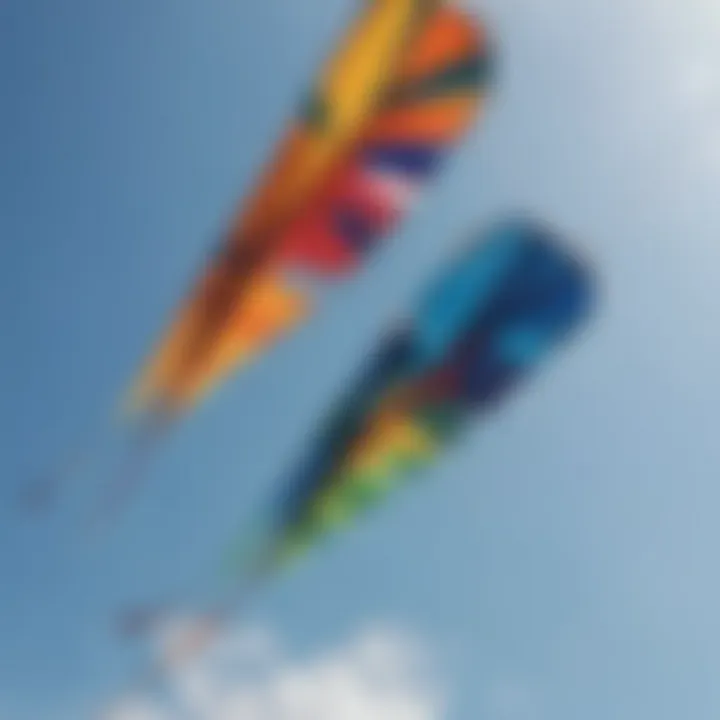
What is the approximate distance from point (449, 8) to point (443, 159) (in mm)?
1711

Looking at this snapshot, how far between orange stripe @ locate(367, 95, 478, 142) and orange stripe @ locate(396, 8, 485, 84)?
45 centimetres

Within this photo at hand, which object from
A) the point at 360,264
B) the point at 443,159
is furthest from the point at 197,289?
the point at 443,159

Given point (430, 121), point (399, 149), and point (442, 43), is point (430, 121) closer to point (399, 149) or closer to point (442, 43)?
point (399, 149)

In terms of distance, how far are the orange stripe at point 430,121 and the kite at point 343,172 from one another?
0.01 m

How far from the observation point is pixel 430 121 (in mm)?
18453

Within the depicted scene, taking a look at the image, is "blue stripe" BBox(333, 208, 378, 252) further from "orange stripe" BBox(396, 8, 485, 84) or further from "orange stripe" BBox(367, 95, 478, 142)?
"orange stripe" BBox(396, 8, 485, 84)

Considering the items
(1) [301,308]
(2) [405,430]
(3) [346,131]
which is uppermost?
(3) [346,131]

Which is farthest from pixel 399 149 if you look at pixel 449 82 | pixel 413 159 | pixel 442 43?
pixel 442 43

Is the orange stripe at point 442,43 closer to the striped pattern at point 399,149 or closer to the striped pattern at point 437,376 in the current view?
the striped pattern at point 399,149

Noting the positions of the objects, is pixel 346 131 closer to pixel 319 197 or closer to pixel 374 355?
pixel 319 197

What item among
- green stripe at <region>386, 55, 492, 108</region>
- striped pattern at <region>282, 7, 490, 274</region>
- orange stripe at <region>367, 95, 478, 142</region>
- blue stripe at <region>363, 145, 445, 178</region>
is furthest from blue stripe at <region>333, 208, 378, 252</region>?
green stripe at <region>386, 55, 492, 108</region>

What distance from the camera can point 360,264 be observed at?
18125mm

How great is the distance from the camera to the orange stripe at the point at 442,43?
1812 centimetres

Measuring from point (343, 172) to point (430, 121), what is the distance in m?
1.17
